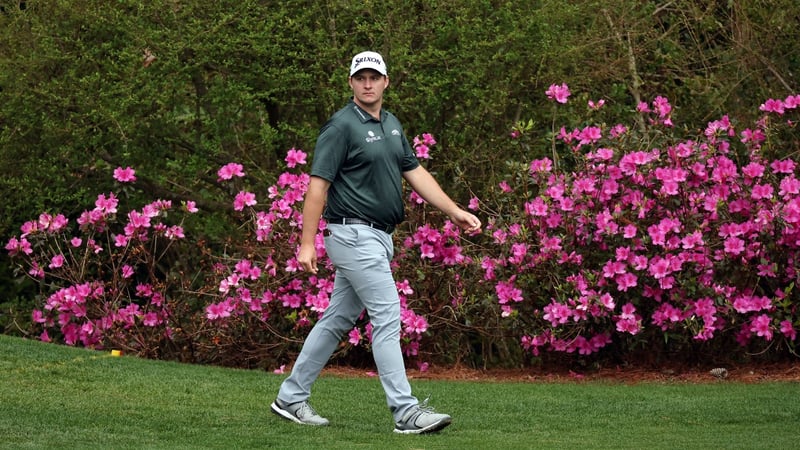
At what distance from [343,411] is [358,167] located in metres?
1.67

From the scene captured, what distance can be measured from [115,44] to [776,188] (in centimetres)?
553

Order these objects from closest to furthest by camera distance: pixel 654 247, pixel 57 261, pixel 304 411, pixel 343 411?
pixel 304 411 < pixel 343 411 < pixel 654 247 < pixel 57 261

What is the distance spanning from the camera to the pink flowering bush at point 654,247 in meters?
9.66

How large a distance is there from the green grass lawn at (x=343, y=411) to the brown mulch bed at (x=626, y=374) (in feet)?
1.07

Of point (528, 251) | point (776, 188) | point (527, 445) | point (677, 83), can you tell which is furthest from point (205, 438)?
point (677, 83)

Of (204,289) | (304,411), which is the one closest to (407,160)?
(304,411)

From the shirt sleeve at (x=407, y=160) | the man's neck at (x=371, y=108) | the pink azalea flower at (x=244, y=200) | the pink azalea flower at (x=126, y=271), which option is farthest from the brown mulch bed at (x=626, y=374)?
the man's neck at (x=371, y=108)

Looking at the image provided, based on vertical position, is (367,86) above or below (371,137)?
above

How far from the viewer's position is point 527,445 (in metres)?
6.59

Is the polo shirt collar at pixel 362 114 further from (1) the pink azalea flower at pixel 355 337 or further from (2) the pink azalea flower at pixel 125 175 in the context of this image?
(2) the pink azalea flower at pixel 125 175

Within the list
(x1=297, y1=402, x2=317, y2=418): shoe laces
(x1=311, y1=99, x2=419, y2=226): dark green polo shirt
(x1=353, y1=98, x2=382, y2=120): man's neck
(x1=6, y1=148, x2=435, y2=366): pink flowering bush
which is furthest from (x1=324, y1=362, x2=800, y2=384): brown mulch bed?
(x1=353, y1=98, x2=382, y2=120): man's neck

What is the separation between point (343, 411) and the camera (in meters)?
7.86

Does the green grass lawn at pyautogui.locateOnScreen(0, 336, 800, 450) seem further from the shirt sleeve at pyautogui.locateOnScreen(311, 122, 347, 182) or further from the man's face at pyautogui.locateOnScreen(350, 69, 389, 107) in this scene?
the man's face at pyautogui.locateOnScreen(350, 69, 389, 107)

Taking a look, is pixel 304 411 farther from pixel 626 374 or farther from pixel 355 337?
pixel 626 374
